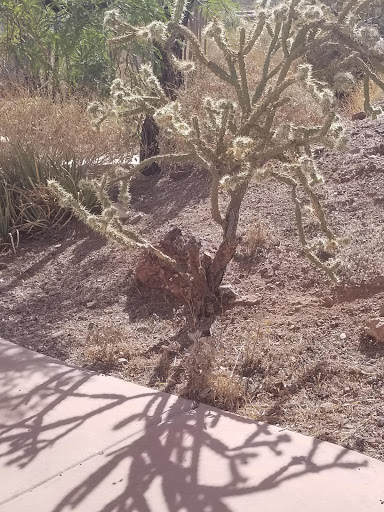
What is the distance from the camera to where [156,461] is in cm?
270

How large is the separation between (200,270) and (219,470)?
1816 millimetres

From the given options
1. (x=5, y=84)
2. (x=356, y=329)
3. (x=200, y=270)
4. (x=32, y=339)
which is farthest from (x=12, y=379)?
(x=5, y=84)

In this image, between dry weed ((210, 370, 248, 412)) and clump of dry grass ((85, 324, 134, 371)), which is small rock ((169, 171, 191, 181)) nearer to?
clump of dry grass ((85, 324, 134, 371))

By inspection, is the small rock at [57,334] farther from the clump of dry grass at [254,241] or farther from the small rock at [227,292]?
the clump of dry grass at [254,241]

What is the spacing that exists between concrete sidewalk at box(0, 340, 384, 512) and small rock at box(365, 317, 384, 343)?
2.80 ft

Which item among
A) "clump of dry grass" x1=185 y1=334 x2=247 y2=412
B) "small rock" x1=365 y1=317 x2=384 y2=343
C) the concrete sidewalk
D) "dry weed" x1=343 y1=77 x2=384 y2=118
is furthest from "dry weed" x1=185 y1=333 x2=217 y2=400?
"dry weed" x1=343 y1=77 x2=384 y2=118

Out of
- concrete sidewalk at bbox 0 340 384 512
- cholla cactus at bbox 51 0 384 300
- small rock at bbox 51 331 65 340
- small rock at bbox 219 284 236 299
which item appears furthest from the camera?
small rock at bbox 219 284 236 299

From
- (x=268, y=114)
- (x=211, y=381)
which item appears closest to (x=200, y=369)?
(x=211, y=381)

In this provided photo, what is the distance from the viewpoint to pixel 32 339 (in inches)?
166

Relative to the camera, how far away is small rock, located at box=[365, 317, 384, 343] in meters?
3.48

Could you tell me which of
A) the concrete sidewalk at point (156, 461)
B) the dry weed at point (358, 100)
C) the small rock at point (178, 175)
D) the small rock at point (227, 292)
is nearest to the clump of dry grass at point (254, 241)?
the small rock at point (227, 292)

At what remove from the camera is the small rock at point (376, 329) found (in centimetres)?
348

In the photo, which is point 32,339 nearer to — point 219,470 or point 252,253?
point 252,253

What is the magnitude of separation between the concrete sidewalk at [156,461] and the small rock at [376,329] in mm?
853
